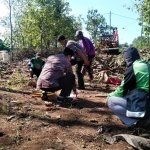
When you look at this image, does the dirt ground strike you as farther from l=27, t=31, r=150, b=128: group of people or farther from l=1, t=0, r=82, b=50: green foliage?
l=1, t=0, r=82, b=50: green foliage

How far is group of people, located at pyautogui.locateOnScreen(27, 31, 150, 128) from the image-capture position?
10.7ft

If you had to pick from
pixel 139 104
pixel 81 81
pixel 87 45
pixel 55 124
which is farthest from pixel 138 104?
pixel 87 45

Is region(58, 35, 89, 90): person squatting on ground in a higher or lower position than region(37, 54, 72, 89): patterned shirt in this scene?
higher

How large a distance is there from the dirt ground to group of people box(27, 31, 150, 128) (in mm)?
287

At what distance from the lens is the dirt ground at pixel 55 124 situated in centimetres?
305

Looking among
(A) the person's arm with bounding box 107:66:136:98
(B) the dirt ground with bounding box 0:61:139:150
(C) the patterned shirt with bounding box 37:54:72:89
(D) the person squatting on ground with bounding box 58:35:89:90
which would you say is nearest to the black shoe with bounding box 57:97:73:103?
(B) the dirt ground with bounding box 0:61:139:150

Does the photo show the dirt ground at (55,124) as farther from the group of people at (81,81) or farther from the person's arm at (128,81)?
the person's arm at (128,81)

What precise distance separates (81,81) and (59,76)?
74.4 inches

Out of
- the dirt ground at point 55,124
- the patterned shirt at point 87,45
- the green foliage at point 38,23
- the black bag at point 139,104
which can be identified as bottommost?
the dirt ground at point 55,124

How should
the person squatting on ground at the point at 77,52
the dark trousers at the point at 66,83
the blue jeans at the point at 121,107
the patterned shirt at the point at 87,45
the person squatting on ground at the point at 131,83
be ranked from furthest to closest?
1. the patterned shirt at the point at 87,45
2. the person squatting on ground at the point at 77,52
3. the dark trousers at the point at 66,83
4. the blue jeans at the point at 121,107
5. the person squatting on ground at the point at 131,83

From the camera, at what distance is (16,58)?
84.5ft

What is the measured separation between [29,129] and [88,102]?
202 centimetres

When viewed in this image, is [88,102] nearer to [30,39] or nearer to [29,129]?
[29,129]

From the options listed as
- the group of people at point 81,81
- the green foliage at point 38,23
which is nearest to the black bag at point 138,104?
the group of people at point 81,81
